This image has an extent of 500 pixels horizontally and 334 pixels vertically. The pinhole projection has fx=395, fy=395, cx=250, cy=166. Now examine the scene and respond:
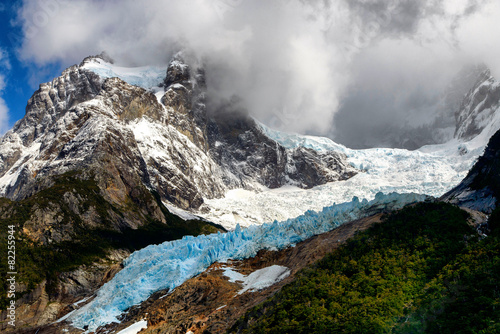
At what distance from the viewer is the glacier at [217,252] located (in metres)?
52.7

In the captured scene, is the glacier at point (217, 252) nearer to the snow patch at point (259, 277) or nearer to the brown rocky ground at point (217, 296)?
the brown rocky ground at point (217, 296)

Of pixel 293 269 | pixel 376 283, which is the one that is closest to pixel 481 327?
pixel 376 283

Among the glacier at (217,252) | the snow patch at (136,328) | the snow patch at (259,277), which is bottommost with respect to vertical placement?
the snow patch at (136,328)

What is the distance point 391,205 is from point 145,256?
45.8 m

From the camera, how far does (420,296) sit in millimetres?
28188

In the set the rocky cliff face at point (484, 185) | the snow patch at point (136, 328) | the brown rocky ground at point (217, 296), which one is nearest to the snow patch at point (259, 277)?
the brown rocky ground at point (217, 296)

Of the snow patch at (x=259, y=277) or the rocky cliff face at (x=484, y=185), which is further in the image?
the rocky cliff face at (x=484, y=185)

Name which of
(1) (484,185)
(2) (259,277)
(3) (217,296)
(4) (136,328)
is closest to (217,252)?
(2) (259,277)

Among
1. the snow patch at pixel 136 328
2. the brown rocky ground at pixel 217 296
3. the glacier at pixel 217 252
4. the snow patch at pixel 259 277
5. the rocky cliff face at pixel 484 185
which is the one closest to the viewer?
the brown rocky ground at pixel 217 296

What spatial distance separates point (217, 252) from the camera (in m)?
56.7

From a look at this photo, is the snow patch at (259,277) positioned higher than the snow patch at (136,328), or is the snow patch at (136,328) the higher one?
the snow patch at (259,277)

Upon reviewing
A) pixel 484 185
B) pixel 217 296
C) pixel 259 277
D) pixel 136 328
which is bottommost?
pixel 136 328

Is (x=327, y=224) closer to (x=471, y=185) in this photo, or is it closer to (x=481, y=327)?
(x=471, y=185)

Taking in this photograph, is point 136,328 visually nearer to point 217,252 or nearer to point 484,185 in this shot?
point 217,252
